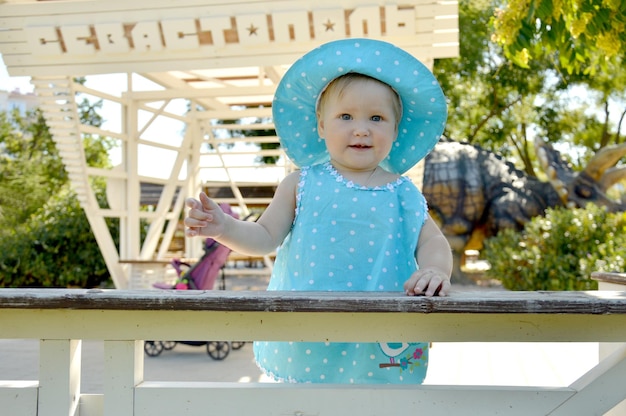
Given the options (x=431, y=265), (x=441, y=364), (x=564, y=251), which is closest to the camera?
(x=431, y=265)

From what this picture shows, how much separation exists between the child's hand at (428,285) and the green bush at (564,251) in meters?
6.88

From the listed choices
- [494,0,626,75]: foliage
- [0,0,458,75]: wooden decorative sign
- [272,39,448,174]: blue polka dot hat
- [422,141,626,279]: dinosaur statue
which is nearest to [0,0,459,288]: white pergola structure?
[0,0,458,75]: wooden decorative sign

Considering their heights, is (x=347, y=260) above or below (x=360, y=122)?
below

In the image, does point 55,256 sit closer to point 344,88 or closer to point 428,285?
point 344,88

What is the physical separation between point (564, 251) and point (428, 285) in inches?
323

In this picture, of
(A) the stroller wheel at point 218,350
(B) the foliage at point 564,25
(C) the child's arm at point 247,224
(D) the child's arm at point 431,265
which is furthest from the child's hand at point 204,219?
(A) the stroller wheel at point 218,350

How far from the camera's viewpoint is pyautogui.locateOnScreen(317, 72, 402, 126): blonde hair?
199 centimetres

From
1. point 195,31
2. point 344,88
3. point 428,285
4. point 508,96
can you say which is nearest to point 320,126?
point 344,88

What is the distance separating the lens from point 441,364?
6.01 meters

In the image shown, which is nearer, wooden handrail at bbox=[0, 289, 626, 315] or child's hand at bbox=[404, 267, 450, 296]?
wooden handrail at bbox=[0, 289, 626, 315]

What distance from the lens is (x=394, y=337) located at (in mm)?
1462

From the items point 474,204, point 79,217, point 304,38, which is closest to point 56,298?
point 304,38

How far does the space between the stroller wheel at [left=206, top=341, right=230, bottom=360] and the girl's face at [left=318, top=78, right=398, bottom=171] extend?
4.68 meters

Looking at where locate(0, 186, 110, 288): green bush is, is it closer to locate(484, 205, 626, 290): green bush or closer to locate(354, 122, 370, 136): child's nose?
locate(484, 205, 626, 290): green bush
